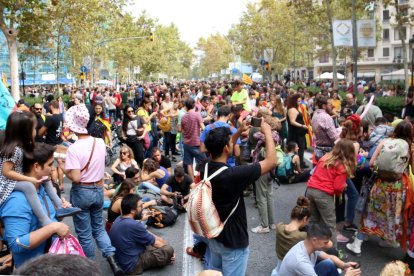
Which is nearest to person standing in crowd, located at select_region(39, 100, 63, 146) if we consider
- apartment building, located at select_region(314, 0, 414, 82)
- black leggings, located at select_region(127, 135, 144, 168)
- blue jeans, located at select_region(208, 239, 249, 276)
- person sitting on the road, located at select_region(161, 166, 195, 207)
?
black leggings, located at select_region(127, 135, 144, 168)

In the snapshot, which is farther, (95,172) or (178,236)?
(178,236)

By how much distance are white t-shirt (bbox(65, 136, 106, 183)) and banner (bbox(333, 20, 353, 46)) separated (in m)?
18.1

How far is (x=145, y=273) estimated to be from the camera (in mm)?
5754

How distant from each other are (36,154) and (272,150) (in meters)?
1.92

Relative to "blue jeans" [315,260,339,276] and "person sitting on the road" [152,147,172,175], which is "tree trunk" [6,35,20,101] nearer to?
"person sitting on the road" [152,147,172,175]

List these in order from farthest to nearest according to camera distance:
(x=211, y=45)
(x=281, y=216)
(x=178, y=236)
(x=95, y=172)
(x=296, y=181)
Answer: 1. (x=211, y=45)
2. (x=296, y=181)
3. (x=281, y=216)
4. (x=178, y=236)
5. (x=95, y=172)

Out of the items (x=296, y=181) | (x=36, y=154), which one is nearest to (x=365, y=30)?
(x=296, y=181)

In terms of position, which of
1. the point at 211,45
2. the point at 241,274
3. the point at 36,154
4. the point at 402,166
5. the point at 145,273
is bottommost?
the point at 145,273

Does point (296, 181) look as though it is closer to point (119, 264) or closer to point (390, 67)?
point (119, 264)

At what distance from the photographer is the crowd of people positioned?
3709mm

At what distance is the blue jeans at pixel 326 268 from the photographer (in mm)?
4664

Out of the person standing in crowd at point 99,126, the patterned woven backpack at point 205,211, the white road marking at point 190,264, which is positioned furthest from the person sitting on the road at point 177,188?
the patterned woven backpack at point 205,211

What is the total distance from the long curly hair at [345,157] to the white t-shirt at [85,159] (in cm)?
260

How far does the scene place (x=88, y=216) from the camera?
5242mm
